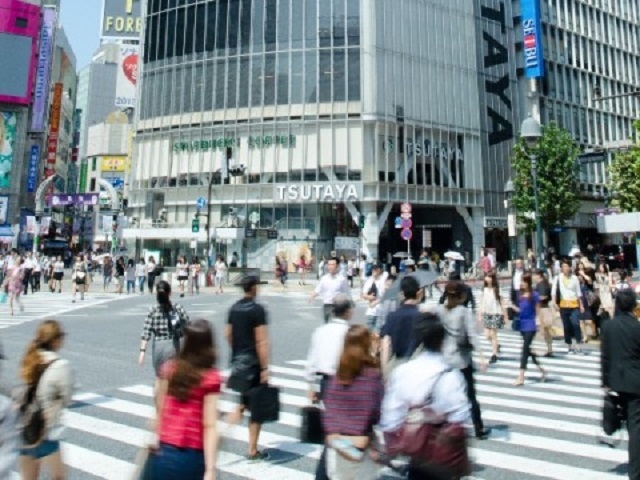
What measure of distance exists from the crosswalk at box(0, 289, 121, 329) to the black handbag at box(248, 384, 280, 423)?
1384 cm

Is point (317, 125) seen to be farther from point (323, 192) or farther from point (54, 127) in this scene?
point (54, 127)

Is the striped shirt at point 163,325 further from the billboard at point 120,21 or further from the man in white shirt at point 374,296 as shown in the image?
the billboard at point 120,21

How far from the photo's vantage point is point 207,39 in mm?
49656

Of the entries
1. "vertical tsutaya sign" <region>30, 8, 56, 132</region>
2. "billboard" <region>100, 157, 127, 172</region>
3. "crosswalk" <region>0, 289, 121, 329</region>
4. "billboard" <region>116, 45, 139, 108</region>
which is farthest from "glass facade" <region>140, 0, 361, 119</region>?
"billboard" <region>100, 157, 127, 172</region>

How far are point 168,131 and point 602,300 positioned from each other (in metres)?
44.4

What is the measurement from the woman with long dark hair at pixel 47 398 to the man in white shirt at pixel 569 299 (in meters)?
10.8

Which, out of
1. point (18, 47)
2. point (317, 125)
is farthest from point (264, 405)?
point (18, 47)

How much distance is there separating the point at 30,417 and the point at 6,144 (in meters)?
72.6

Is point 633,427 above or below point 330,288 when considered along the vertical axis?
below

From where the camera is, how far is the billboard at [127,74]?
97.3 m

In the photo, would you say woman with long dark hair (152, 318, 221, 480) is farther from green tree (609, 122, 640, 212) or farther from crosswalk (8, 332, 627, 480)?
green tree (609, 122, 640, 212)

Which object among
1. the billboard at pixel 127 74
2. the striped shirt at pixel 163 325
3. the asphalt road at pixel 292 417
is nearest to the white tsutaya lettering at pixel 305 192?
the asphalt road at pixel 292 417

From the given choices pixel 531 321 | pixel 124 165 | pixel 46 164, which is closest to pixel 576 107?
pixel 531 321

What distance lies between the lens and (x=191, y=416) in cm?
309
